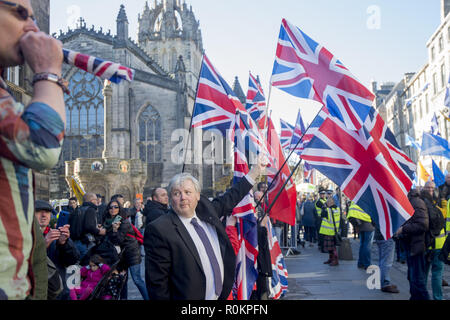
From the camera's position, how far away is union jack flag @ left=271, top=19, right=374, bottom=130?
495 centimetres

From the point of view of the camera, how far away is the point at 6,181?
4.26ft

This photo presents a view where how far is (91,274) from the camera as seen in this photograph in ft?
20.1

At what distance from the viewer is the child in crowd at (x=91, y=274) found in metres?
5.93

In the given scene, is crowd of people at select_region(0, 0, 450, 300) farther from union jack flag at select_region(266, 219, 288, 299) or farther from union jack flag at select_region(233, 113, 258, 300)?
union jack flag at select_region(266, 219, 288, 299)

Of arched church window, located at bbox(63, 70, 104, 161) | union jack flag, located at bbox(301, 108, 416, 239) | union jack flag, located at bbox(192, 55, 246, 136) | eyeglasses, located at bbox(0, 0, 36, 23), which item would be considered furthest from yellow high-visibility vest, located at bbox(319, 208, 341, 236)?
arched church window, located at bbox(63, 70, 104, 161)

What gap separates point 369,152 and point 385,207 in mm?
650

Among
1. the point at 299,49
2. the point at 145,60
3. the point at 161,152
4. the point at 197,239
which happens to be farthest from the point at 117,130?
the point at 197,239

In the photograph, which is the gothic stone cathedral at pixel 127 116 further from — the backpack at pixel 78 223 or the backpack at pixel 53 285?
the backpack at pixel 53 285

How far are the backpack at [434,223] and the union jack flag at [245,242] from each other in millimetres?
2923

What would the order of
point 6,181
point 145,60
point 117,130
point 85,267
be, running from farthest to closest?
1. point 145,60
2. point 117,130
3. point 85,267
4. point 6,181

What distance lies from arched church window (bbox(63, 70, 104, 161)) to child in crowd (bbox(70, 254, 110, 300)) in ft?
108

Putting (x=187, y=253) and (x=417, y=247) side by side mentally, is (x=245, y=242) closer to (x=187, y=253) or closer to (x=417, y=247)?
(x=187, y=253)

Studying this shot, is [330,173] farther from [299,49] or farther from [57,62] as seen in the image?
[57,62]
